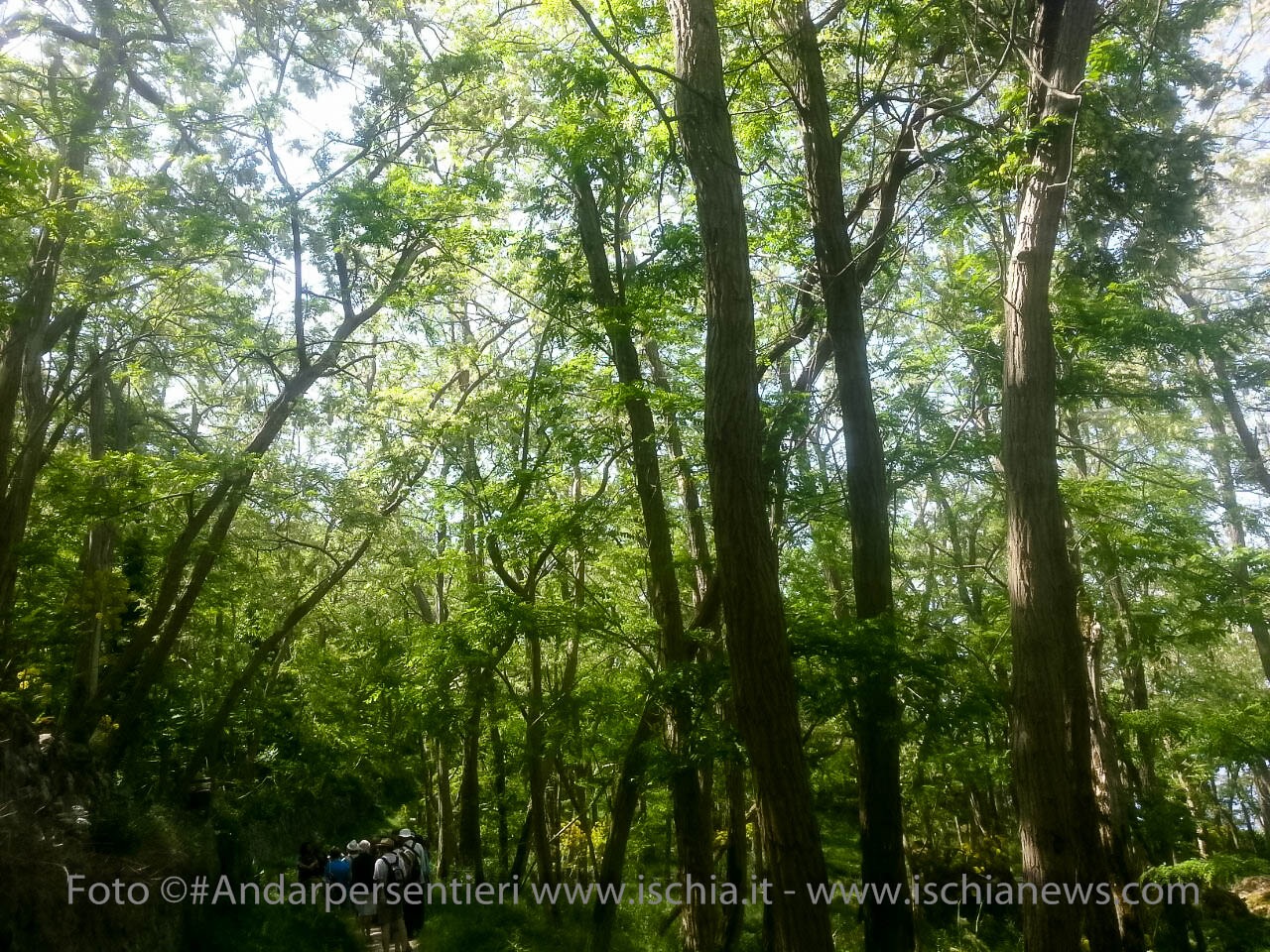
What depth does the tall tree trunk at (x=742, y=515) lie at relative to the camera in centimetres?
512

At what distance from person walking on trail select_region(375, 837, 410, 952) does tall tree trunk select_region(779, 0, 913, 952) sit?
5.39 m

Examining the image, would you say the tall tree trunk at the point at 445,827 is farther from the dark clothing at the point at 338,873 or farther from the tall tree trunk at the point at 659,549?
the tall tree trunk at the point at 659,549

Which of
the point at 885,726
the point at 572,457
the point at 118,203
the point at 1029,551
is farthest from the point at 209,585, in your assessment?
the point at 1029,551

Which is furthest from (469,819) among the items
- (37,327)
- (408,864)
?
(37,327)

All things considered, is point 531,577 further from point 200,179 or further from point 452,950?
point 200,179

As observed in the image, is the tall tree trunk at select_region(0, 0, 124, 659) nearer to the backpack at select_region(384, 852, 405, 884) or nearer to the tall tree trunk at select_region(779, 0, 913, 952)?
the backpack at select_region(384, 852, 405, 884)

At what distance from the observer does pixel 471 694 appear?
928cm

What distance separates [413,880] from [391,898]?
80 centimetres

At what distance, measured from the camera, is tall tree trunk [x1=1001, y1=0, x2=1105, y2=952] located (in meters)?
6.17

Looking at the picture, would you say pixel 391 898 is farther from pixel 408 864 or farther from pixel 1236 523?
pixel 1236 523

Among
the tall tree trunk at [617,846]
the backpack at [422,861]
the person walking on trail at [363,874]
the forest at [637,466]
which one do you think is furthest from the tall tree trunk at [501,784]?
the tall tree trunk at [617,846]

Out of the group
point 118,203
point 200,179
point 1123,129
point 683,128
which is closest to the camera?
Result: point 683,128

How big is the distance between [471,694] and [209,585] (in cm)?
624

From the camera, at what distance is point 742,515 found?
5.49 meters
